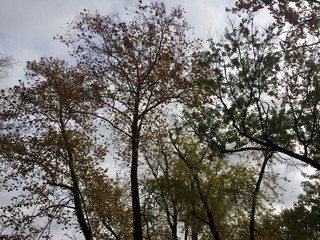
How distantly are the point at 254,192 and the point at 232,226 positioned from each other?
9.55 feet

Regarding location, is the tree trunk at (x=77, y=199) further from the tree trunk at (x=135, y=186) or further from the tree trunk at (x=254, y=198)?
the tree trunk at (x=254, y=198)

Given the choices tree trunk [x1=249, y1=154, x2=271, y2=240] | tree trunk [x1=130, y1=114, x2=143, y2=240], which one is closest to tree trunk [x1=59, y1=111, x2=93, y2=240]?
tree trunk [x1=130, y1=114, x2=143, y2=240]

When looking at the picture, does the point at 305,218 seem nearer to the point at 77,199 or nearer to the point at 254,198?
the point at 254,198

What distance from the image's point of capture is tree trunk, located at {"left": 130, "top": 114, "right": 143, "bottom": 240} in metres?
13.8

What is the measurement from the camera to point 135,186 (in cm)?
1477

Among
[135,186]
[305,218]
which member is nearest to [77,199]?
[135,186]

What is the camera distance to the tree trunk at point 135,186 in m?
13.8

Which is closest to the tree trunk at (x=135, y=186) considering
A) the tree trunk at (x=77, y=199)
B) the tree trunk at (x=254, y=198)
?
the tree trunk at (x=77, y=199)

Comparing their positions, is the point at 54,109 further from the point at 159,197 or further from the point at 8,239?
the point at 159,197

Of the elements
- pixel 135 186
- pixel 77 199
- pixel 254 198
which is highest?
pixel 77 199

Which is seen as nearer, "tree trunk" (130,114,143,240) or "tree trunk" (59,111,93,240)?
"tree trunk" (130,114,143,240)

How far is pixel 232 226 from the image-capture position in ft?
70.5

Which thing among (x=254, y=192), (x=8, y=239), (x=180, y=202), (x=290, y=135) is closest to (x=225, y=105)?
(x=290, y=135)

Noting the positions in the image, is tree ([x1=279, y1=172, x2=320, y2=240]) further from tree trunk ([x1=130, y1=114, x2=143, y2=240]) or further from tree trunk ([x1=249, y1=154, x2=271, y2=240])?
tree trunk ([x1=130, y1=114, x2=143, y2=240])
